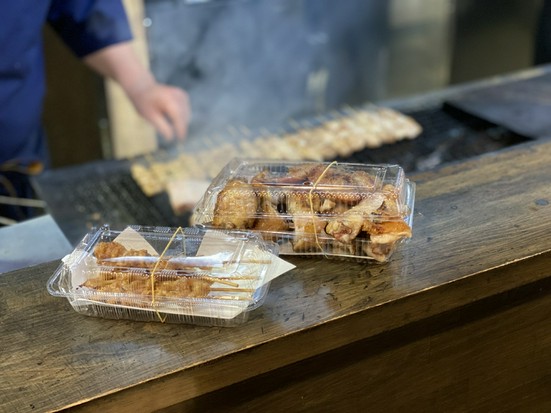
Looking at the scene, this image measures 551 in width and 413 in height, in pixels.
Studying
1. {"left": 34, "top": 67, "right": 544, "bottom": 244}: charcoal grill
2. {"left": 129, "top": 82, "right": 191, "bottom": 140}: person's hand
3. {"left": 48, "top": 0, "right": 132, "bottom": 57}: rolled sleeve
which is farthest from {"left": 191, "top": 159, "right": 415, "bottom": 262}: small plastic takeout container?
{"left": 48, "top": 0, "right": 132, "bottom": 57}: rolled sleeve

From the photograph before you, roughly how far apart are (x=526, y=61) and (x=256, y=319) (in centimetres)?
542

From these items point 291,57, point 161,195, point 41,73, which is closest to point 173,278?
point 161,195

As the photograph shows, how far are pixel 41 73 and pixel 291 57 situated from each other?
8.56 feet

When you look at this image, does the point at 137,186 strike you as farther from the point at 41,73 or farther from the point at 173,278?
the point at 173,278

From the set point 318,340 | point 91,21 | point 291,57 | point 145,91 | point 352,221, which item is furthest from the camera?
point 291,57

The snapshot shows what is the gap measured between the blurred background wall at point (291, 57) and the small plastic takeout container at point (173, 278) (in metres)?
3.42

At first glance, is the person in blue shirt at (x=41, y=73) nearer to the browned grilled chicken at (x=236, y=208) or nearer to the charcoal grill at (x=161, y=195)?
the charcoal grill at (x=161, y=195)

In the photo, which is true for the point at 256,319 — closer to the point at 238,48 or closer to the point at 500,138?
the point at 500,138

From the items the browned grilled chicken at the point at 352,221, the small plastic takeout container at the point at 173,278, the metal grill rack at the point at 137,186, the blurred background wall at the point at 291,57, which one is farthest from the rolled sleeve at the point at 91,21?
the browned grilled chicken at the point at 352,221

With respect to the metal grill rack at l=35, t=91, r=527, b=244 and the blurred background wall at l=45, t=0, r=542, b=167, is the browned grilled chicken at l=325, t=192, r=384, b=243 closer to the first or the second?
the metal grill rack at l=35, t=91, r=527, b=244

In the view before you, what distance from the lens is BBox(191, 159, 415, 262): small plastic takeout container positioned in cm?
157

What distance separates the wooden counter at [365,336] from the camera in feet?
4.44

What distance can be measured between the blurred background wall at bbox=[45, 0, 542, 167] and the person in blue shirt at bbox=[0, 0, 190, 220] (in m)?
1.32

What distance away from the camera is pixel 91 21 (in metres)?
3.55
